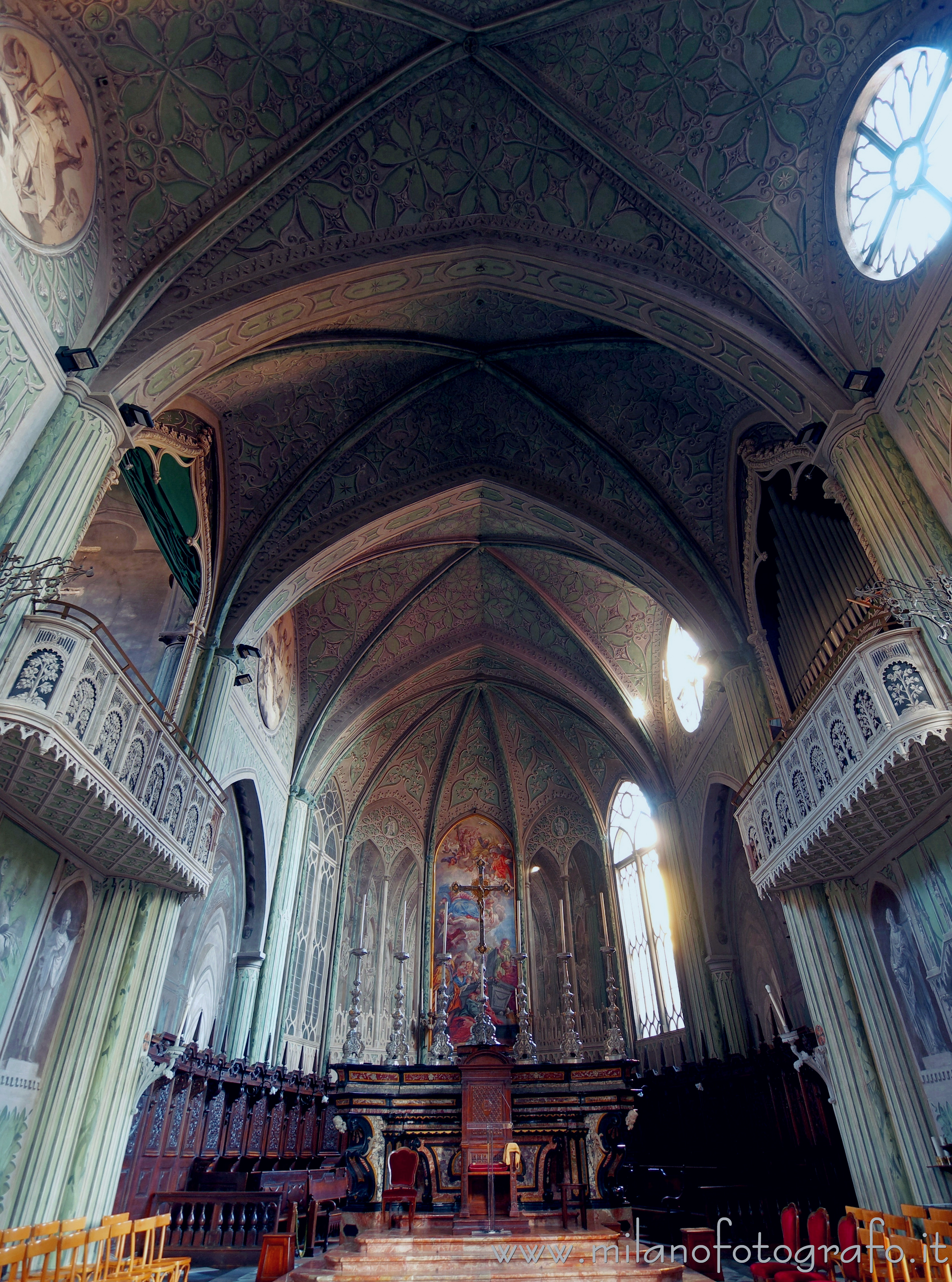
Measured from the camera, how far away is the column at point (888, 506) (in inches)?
288

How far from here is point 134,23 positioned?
8430mm

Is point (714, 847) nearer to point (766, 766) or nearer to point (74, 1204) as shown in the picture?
point (766, 766)

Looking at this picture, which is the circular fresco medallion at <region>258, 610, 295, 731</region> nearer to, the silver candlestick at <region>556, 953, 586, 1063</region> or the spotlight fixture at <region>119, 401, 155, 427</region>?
the spotlight fixture at <region>119, 401, 155, 427</region>

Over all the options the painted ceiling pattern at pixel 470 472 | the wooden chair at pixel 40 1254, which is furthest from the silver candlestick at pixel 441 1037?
the wooden chair at pixel 40 1254

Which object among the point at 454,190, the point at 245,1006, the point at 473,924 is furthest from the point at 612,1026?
the point at 454,190

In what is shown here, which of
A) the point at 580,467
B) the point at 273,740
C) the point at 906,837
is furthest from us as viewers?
the point at 273,740

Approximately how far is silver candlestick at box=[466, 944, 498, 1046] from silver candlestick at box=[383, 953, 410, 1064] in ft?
4.94

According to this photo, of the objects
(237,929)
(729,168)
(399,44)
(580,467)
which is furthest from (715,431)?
A: (237,929)

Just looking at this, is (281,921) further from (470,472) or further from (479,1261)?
(470,472)

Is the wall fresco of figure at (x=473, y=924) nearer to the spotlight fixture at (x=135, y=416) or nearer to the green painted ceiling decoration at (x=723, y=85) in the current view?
the spotlight fixture at (x=135, y=416)

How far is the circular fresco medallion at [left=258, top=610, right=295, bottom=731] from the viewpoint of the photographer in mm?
14734

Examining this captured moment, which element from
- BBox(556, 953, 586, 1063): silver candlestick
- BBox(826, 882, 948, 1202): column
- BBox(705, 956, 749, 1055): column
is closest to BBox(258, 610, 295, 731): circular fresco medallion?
BBox(556, 953, 586, 1063): silver candlestick

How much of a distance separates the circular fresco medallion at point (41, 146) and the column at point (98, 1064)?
7.29 meters

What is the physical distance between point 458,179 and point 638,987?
54.3ft
